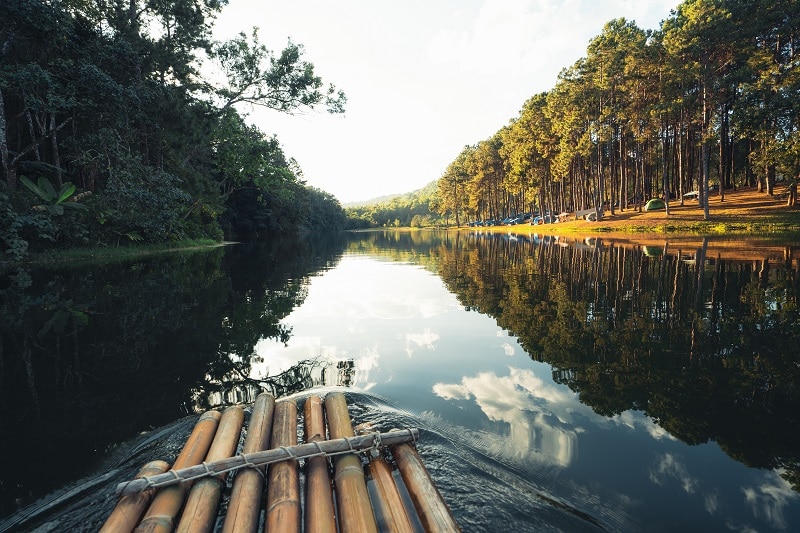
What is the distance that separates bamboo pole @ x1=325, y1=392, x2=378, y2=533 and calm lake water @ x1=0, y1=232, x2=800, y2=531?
1.08 m

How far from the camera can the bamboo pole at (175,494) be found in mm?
2674

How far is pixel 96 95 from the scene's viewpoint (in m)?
22.8

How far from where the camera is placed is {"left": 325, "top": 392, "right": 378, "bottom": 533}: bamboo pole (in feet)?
8.77

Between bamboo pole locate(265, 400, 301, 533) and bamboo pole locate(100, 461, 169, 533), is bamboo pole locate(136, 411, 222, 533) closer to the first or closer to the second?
bamboo pole locate(100, 461, 169, 533)

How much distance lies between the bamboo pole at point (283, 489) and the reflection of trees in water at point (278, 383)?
90.2 inches

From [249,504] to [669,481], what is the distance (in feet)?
13.8

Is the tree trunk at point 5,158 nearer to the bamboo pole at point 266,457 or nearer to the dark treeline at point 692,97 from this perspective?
the bamboo pole at point 266,457

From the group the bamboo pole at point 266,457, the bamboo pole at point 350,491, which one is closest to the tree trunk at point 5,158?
the bamboo pole at point 266,457

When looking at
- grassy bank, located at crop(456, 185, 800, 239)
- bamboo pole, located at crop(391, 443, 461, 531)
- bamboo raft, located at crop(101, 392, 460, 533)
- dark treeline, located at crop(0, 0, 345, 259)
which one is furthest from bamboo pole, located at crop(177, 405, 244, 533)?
grassy bank, located at crop(456, 185, 800, 239)

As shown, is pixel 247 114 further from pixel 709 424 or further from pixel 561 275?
pixel 709 424

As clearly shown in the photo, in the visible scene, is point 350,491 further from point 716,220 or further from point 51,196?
point 716,220

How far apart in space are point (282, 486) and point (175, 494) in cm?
84

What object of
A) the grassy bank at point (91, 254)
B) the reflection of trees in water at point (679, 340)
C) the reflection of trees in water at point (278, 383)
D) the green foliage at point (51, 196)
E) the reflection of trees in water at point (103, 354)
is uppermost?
the green foliage at point (51, 196)

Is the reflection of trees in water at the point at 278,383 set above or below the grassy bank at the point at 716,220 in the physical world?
below
